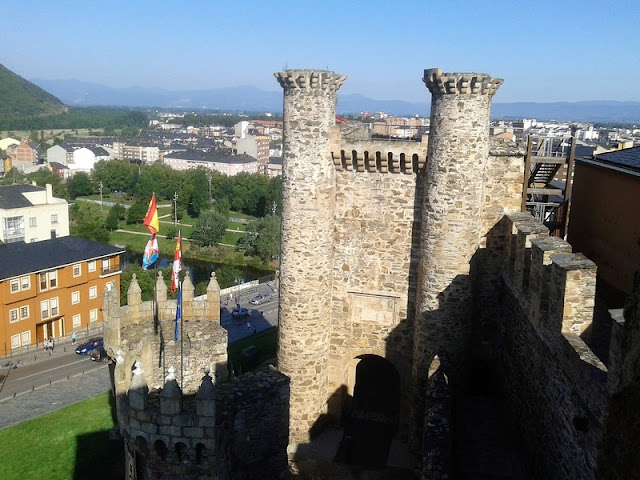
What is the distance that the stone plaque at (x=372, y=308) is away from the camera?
18.0 m

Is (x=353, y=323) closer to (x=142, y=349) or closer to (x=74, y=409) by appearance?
(x=142, y=349)

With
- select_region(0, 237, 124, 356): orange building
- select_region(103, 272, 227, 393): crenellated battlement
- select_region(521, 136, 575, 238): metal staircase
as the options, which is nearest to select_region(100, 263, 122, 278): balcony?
select_region(0, 237, 124, 356): orange building

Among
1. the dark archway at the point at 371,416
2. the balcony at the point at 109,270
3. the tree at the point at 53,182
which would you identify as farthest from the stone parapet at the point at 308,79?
the tree at the point at 53,182

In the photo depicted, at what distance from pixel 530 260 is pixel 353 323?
6.04 meters

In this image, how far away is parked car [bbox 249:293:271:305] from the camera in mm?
50312

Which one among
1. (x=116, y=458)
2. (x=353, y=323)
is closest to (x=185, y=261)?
(x=116, y=458)

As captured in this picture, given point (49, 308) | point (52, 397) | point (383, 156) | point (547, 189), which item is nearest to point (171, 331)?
point (383, 156)

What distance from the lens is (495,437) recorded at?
46.8 feet

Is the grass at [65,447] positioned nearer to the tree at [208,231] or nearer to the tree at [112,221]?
the tree at [208,231]

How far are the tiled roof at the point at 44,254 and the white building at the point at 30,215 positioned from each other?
7.63 meters

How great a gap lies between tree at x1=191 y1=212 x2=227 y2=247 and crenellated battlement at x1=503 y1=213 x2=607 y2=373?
60414 millimetres

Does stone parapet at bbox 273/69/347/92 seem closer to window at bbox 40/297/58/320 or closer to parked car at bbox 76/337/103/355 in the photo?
parked car at bbox 76/337/103/355

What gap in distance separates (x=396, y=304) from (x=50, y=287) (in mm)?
29883

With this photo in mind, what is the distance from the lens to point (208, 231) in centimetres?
7419
